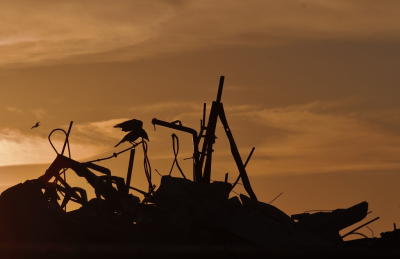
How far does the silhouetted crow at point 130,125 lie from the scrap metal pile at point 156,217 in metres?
1.06

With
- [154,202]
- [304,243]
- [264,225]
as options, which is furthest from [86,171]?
[304,243]

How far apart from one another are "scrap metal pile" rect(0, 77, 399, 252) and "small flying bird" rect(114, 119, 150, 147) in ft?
3.12

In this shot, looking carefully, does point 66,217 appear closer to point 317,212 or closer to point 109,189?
point 109,189

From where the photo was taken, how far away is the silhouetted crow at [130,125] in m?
11.3

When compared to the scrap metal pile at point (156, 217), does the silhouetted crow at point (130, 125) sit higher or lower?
higher

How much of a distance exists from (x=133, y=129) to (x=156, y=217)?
7.09 feet

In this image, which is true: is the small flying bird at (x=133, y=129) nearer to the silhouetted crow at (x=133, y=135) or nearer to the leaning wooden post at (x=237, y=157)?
the silhouetted crow at (x=133, y=135)

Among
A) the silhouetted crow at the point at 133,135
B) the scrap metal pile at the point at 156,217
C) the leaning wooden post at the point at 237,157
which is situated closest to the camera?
the scrap metal pile at the point at 156,217

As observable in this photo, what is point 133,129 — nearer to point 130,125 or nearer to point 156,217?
point 130,125

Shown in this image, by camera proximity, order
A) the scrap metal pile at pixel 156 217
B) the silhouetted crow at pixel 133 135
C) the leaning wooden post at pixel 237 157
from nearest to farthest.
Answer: the scrap metal pile at pixel 156 217 → the silhouetted crow at pixel 133 135 → the leaning wooden post at pixel 237 157

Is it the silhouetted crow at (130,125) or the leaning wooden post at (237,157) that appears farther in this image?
the leaning wooden post at (237,157)

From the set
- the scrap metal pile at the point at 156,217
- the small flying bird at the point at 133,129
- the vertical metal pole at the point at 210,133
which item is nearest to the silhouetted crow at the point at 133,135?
the small flying bird at the point at 133,129

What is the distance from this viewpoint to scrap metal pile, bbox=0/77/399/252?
9266 mm

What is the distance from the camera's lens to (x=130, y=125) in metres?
11.3
